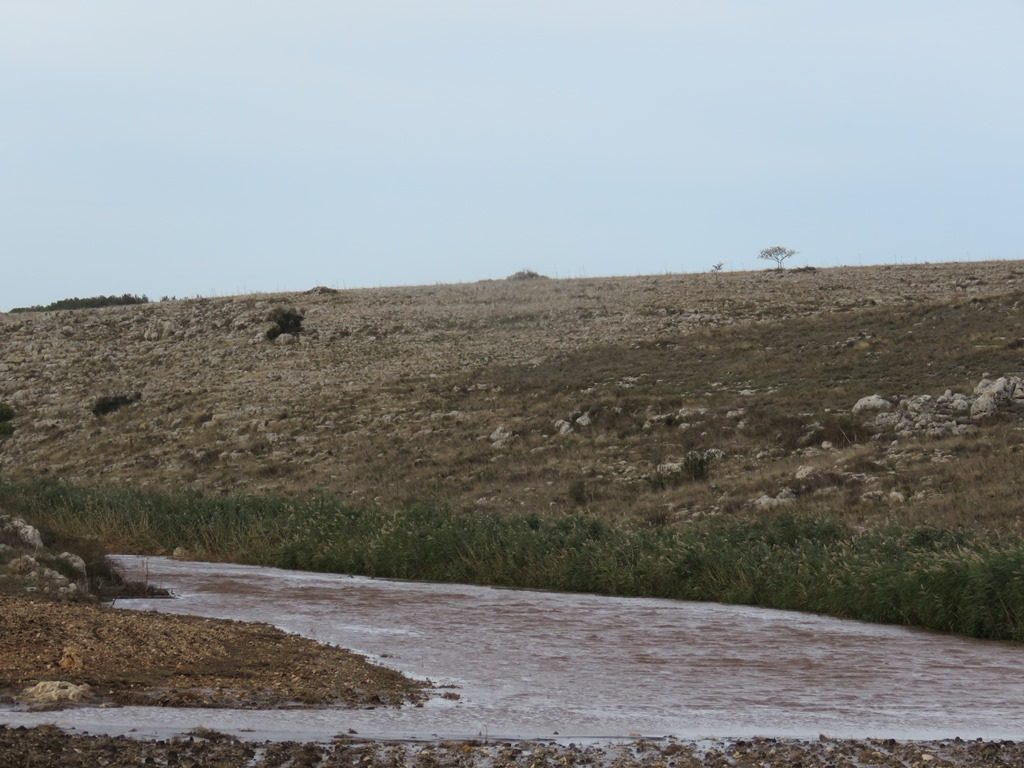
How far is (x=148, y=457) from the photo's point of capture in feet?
152

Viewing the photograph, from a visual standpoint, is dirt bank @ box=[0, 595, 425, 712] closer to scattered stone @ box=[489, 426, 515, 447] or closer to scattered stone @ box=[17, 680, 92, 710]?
scattered stone @ box=[17, 680, 92, 710]

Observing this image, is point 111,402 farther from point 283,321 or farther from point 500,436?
point 500,436

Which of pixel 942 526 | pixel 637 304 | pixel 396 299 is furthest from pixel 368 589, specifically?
pixel 396 299

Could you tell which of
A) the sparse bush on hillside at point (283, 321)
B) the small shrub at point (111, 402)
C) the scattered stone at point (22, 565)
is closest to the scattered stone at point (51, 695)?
the scattered stone at point (22, 565)

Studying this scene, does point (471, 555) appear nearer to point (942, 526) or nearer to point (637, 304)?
point (942, 526)

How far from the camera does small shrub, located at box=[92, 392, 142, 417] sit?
175 ft

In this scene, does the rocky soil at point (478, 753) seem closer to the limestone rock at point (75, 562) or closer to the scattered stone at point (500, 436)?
the limestone rock at point (75, 562)

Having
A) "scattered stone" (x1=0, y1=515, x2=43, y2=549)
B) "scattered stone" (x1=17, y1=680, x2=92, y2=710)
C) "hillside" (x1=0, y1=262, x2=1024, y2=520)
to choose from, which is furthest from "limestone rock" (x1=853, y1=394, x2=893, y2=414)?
"scattered stone" (x1=17, y1=680, x2=92, y2=710)

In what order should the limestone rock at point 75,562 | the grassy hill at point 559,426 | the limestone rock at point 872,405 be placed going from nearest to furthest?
1. the limestone rock at point 75,562
2. the grassy hill at point 559,426
3. the limestone rock at point 872,405

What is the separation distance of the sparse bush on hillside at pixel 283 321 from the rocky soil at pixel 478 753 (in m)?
51.6

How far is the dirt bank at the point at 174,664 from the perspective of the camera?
12.1m

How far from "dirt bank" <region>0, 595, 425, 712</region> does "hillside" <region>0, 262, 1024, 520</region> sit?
623 inches

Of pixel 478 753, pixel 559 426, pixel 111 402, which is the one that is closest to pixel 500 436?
pixel 559 426

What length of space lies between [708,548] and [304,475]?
19920mm
